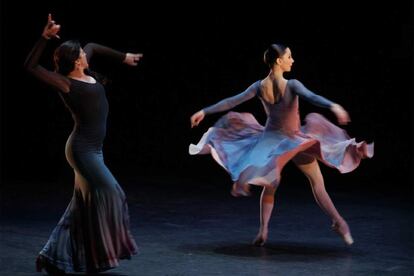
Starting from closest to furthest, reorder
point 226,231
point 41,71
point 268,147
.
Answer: point 41,71 → point 268,147 → point 226,231

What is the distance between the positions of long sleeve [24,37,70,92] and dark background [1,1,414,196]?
16.3 ft

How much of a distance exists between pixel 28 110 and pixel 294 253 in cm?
609

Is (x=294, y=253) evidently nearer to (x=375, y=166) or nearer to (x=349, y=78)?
(x=375, y=166)

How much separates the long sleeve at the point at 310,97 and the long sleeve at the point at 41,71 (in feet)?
5.08

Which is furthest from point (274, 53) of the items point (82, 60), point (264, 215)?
point (82, 60)

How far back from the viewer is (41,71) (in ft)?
16.6

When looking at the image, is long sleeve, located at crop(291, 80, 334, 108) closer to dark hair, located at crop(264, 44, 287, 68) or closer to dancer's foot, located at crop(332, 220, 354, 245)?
dark hair, located at crop(264, 44, 287, 68)

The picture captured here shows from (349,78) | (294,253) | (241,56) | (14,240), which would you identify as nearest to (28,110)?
(241,56)

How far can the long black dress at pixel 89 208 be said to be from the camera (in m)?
5.20

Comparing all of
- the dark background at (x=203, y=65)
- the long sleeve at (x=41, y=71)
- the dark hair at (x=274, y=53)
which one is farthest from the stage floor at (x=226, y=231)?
the dark background at (x=203, y=65)

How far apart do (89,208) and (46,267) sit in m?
0.41

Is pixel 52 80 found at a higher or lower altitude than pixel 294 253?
higher

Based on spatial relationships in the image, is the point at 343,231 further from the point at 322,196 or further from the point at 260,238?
the point at 260,238

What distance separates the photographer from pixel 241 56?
36.2 ft
